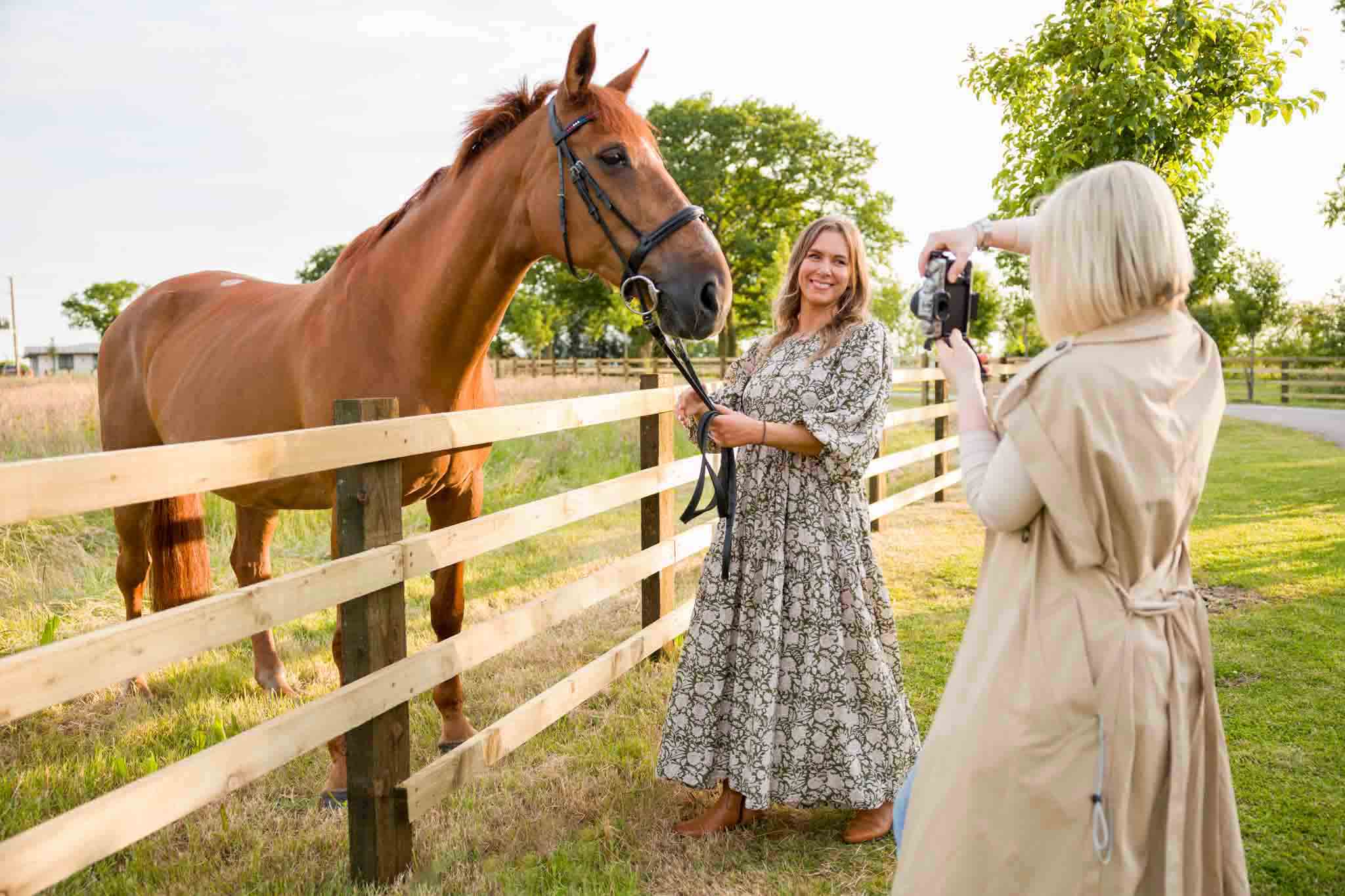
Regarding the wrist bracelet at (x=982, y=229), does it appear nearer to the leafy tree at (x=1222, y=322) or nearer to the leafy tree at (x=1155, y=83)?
the leafy tree at (x=1155, y=83)

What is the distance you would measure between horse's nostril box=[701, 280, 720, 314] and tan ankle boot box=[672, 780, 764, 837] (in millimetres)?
1574

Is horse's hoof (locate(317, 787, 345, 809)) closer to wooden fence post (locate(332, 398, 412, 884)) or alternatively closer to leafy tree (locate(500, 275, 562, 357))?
wooden fence post (locate(332, 398, 412, 884))

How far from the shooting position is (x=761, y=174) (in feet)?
114

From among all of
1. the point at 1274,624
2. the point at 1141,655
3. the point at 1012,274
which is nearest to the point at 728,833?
the point at 1141,655

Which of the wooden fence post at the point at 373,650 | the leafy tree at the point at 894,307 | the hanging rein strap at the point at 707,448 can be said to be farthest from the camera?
the leafy tree at the point at 894,307

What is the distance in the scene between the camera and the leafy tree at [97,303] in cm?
7150

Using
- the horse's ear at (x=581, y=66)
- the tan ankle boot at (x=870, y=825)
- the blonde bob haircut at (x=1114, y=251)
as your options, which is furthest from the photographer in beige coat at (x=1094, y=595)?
the horse's ear at (x=581, y=66)

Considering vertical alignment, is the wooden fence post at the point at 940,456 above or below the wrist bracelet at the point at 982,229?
below

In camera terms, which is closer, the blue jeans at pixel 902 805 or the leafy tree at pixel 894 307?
the blue jeans at pixel 902 805

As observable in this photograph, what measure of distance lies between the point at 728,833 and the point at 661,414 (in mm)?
2148

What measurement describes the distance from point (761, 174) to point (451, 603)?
3329cm

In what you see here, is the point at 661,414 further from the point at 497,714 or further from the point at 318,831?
the point at 318,831

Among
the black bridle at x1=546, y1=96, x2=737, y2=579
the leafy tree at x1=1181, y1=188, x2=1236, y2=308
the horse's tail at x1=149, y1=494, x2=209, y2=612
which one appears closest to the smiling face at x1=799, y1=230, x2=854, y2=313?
the black bridle at x1=546, y1=96, x2=737, y2=579

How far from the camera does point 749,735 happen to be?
287 centimetres
